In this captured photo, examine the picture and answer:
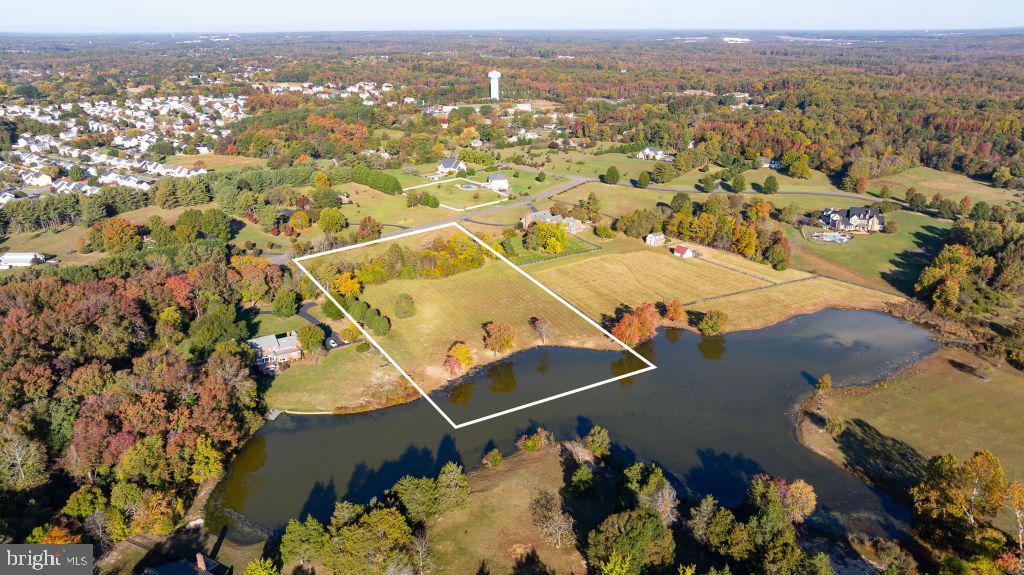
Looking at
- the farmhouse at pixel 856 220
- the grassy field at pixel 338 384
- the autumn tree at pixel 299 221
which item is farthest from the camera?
the farmhouse at pixel 856 220

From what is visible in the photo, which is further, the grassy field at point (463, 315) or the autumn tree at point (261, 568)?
the grassy field at point (463, 315)

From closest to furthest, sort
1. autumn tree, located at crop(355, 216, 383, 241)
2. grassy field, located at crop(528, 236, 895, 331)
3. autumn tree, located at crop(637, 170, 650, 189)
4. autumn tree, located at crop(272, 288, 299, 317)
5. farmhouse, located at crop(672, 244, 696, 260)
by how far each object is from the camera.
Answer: autumn tree, located at crop(272, 288, 299, 317)
grassy field, located at crop(528, 236, 895, 331)
farmhouse, located at crop(672, 244, 696, 260)
autumn tree, located at crop(355, 216, 383, 241)
autumn tree, located at crop(637, 170, 650, 189)

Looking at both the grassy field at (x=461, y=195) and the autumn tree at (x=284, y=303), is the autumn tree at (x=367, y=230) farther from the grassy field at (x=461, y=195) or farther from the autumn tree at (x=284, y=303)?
the autumn tree at (x=284, y=303)

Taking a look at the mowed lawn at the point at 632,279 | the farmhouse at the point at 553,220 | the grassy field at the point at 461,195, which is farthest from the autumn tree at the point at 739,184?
the grassy field at the point at 461,195

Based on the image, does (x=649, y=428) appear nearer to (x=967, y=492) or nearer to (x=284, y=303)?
(x=967, y=492)

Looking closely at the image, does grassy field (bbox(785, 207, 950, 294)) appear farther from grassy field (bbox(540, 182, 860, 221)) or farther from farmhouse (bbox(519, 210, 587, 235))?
farmhouse (bbox(519, 210, 587, 235))

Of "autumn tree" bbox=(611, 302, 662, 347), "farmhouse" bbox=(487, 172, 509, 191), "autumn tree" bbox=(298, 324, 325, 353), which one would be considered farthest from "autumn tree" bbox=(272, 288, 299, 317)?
"farmhouse" bbox=(487, 172, 509, 191)

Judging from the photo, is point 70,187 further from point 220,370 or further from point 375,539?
point 375,539
